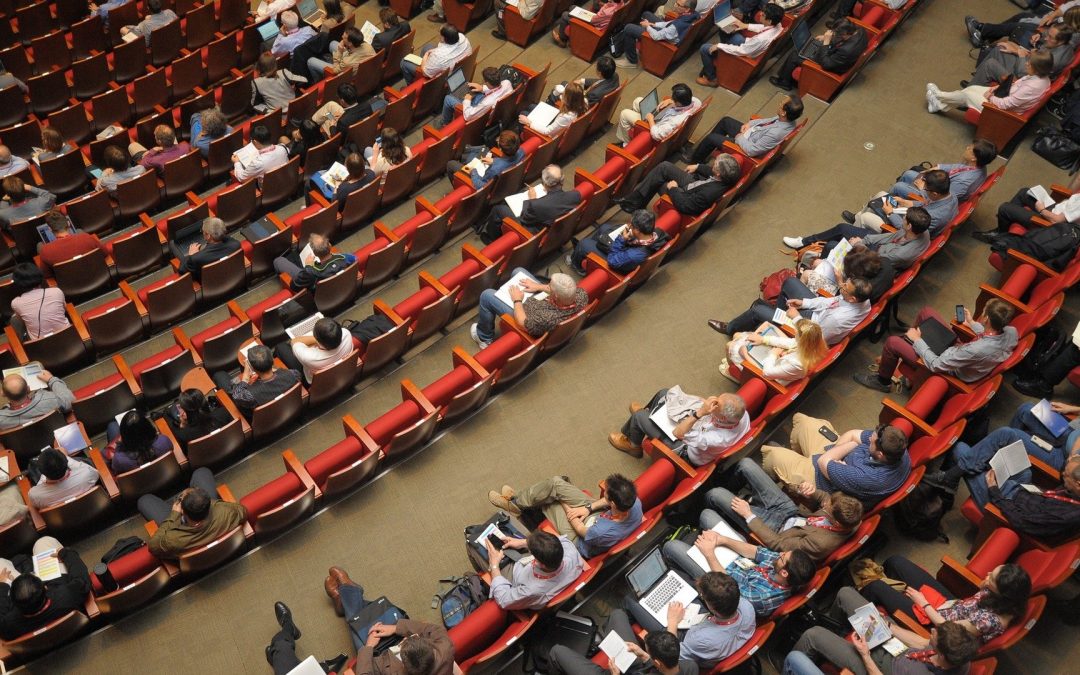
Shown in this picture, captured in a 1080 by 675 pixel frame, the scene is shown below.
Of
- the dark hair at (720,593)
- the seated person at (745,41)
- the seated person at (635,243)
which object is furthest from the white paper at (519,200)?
the dark hair at (720,593)

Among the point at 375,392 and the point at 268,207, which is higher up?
the point at 268,207

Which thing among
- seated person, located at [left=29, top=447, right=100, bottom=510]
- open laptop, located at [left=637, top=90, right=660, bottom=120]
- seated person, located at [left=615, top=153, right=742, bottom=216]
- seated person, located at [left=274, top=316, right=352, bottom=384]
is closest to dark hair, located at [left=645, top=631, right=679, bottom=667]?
seated person, located at [left=274, top=316, right=352, bottom=384]

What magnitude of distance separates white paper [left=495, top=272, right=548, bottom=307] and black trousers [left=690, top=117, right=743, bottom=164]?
1.90 meters

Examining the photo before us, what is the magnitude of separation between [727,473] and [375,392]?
208 centimetres

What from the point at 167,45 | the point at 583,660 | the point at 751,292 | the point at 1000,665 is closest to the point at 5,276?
the point at 167,45

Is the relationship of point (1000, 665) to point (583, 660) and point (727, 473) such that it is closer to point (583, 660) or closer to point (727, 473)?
point (727, 473)

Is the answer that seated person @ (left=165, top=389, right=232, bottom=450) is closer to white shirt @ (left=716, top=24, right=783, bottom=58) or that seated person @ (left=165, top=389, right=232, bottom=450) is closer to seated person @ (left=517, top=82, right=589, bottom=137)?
seated person @ (left=517, top=82, right=589, bottom=137)

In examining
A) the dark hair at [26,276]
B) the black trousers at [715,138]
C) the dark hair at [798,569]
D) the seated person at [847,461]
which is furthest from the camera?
the black trousers at [715,138]

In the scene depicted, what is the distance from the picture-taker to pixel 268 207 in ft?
20.5

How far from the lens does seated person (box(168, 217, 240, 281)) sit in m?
5.32

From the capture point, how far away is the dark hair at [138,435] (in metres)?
4.28

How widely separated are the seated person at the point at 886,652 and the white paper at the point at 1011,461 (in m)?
0.95

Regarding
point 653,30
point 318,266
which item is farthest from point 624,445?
point 653,30

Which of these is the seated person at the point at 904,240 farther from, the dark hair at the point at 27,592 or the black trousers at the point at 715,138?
the dark hair at the point at 27,592
